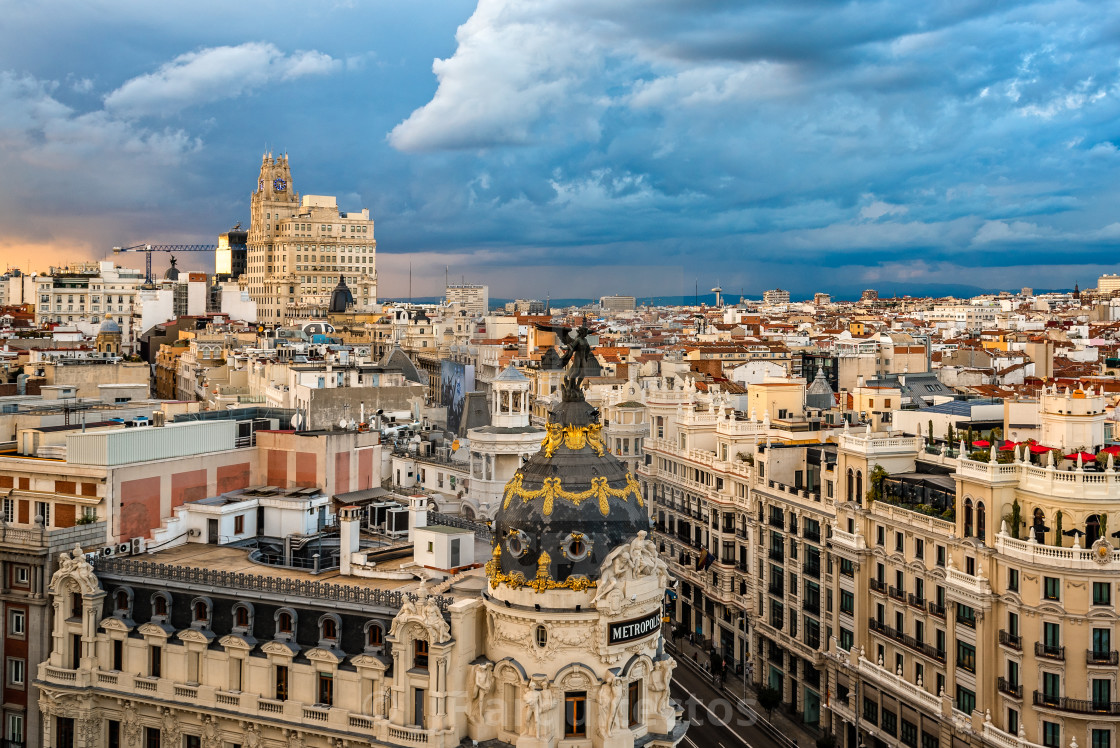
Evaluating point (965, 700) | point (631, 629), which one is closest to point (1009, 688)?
point (965, 700)

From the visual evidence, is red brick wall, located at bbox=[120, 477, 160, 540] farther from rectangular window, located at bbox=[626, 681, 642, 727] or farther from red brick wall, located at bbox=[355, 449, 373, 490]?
rectangular window, located at bbox=[626, 681, 642, 727]

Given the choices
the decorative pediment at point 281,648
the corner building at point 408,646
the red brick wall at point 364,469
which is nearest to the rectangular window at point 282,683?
the corner building at point 408,646

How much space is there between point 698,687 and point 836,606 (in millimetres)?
15073

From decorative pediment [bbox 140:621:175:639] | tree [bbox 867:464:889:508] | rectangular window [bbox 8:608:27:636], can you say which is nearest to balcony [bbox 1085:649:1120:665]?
tree [bbox 867:464:889:508]

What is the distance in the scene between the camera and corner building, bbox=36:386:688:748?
42.4 metres

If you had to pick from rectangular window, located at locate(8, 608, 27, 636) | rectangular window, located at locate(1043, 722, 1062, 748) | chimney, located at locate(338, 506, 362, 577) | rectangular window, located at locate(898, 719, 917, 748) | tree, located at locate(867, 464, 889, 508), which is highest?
tree, located at locate(867, 464, 889, 508)

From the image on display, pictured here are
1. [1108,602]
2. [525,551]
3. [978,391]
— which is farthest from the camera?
[978,391]

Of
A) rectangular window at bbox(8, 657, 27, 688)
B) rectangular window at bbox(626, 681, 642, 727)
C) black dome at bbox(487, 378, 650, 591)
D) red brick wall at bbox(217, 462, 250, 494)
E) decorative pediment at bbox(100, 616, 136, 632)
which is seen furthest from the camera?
red brick wall at bbox(217, 462, 250, 494)

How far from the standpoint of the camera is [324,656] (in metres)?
46.1

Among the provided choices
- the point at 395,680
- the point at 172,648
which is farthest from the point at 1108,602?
the point at 172,648

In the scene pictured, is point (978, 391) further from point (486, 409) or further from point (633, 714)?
point (633, 714)

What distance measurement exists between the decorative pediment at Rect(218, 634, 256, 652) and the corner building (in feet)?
0.23

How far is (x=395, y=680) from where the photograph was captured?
145ft

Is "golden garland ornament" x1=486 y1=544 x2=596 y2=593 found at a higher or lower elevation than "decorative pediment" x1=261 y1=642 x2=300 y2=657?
higher
